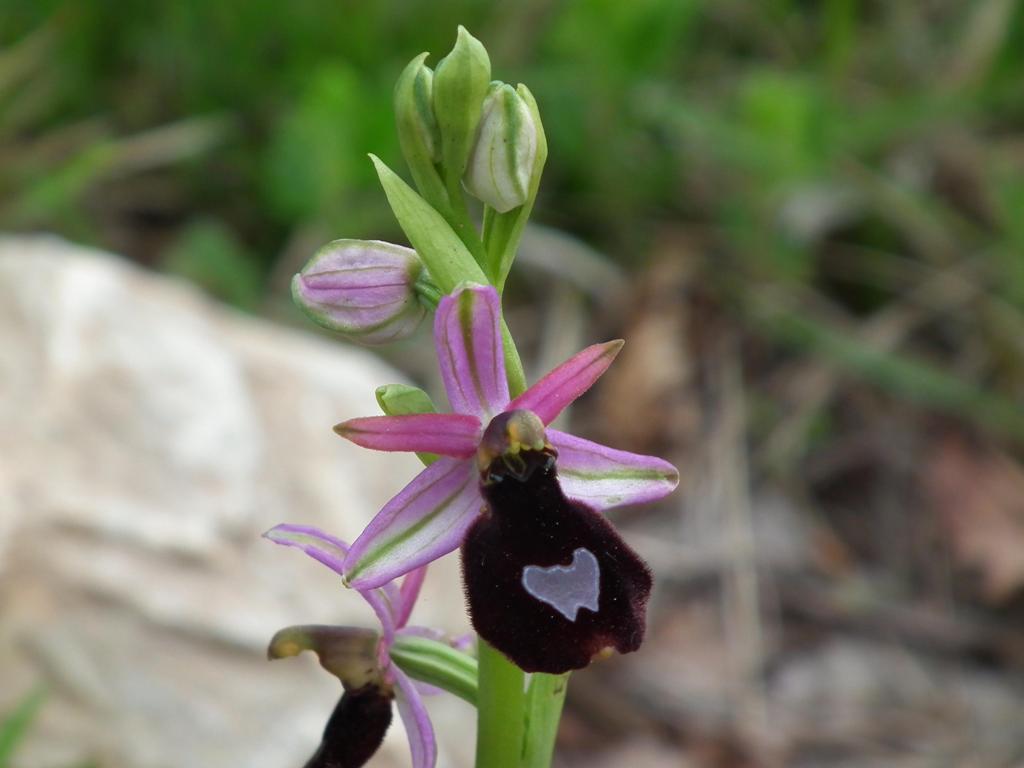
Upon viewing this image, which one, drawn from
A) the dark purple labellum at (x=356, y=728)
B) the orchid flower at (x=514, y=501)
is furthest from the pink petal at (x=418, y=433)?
the dark purple labellum at (x=356, y=728)

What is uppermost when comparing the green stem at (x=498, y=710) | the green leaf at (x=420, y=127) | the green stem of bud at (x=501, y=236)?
the green leaf at (x=420, y=127)

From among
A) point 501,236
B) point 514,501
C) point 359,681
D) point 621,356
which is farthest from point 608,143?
point 514,501

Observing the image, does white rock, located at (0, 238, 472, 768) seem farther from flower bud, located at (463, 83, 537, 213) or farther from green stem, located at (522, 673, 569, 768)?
flower bud, located at (463, 83, 537, 213)

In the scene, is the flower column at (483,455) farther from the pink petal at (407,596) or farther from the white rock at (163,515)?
the white rock at (163,515)

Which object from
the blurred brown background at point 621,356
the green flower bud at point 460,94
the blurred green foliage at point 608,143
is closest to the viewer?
the green flower bud at point 460,94

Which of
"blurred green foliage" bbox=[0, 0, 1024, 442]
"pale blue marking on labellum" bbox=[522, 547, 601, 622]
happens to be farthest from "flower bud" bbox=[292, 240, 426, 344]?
"blurred green foliage" bbox=[0, 0, 1024, 442]

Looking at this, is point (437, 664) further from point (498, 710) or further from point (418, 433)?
point (418, 433)
